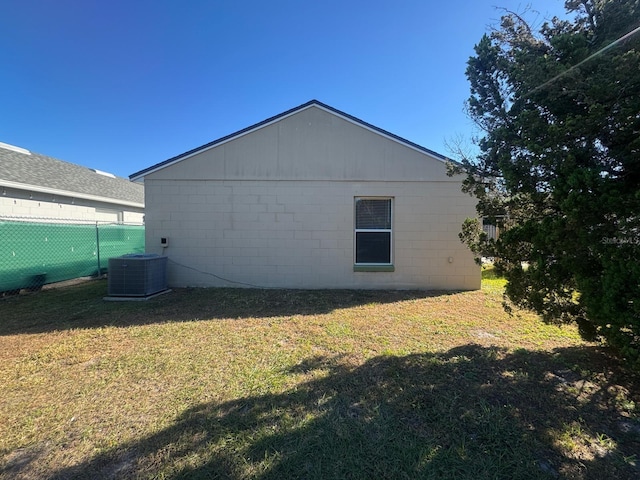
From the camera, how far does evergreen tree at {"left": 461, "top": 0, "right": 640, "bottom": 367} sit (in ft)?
8.82

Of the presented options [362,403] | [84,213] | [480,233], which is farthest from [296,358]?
[84,213]

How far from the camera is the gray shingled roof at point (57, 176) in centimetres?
969

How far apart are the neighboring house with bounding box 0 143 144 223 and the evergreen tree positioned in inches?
420

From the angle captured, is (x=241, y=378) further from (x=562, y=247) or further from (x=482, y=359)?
(x=562, y=247)

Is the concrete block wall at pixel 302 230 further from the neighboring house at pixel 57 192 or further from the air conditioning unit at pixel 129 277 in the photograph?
the neighboring house at pixel 57 192

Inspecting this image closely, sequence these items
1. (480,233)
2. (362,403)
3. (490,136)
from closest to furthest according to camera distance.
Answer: (362,403) → (490,136) → (480,233)

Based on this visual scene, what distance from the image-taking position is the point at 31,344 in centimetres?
420

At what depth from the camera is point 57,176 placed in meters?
11.5

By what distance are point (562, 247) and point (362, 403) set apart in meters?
2.57

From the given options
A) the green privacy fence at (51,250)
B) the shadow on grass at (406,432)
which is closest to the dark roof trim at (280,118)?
the green privacy fence at (51,250)

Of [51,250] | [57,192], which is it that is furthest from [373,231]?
[57,192]

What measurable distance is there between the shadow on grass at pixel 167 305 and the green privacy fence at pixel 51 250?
49 centimetres

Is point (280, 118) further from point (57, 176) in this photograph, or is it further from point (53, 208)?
point (57, 176)

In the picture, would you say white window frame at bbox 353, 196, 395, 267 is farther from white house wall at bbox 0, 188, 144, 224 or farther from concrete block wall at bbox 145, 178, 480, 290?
white house wall at bbox 0, 188, 144, 224
